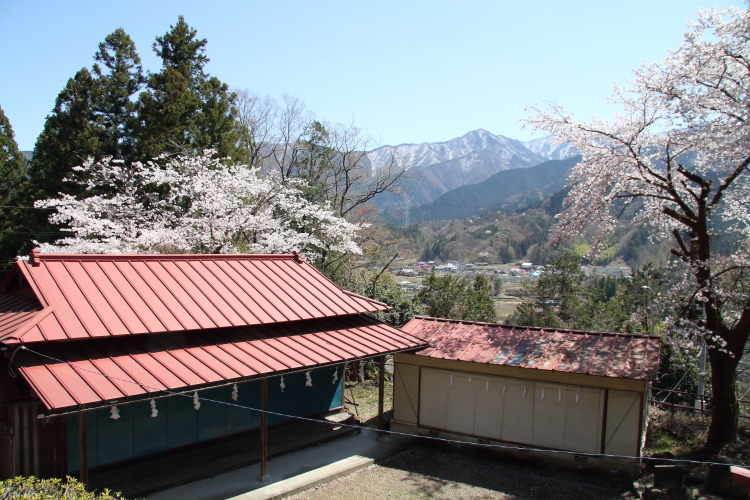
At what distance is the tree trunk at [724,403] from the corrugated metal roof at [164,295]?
746 centimetres

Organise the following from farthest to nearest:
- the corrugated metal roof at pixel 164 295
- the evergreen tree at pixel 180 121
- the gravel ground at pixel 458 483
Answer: the evergreen tree at pixel 180 121 → the gravel ground at pixel 458 483 → the corrugated metal roof at pixel 164 295

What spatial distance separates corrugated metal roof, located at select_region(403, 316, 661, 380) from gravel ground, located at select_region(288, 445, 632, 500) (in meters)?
2.15

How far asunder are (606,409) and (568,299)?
19594 millimetres

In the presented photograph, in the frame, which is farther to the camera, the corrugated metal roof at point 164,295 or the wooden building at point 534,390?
the wooden building at point 534,390

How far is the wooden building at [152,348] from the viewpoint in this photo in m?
7.54

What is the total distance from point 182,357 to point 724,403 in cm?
1106

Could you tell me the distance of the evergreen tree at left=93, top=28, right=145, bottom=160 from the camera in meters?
23.7

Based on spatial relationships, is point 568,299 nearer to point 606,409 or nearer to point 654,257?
point 606,409

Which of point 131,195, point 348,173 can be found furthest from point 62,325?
point 348,173

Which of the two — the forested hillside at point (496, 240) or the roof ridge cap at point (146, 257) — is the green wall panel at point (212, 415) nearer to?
the roof ridge cap at point (146, 257)

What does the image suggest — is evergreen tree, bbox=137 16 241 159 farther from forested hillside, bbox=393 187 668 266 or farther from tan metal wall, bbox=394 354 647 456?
forested hillside, bbox=393 187 668 266

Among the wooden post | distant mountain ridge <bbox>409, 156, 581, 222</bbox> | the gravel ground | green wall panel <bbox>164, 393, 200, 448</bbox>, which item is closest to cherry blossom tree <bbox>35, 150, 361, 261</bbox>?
green wall panel <bbox>164, 393, 200, 448</bbox>

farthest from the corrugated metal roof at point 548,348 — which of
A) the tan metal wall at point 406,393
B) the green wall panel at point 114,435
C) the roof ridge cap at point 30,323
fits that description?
the roof ridge cap at point 30,323

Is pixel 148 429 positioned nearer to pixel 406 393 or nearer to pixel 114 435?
pixel 114 435
